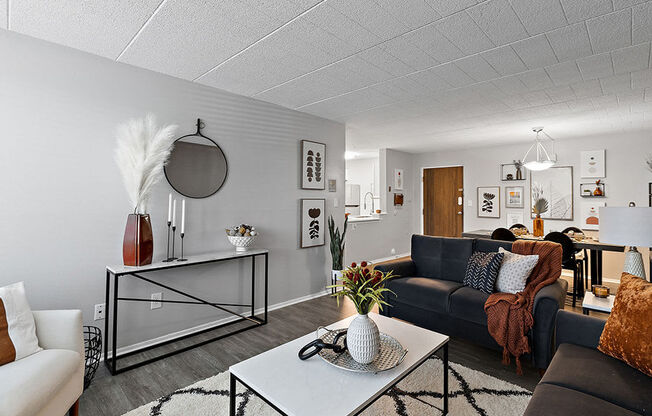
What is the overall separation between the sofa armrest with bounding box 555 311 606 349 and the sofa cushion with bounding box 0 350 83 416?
2631 millimetres

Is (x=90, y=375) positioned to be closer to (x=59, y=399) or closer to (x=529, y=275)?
(x=59, y=399)

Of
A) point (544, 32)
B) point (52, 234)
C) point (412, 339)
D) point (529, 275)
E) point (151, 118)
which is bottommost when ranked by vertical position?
point (412, 339)

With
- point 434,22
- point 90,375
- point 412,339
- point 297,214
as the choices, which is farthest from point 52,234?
point 434,22

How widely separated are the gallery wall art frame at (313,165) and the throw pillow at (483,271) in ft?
6.73

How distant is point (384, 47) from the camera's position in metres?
2.27

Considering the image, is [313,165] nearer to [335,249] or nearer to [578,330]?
[335,249]

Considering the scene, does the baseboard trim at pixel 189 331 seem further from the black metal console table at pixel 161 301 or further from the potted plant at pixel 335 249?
the potted plant at pixel 335 249

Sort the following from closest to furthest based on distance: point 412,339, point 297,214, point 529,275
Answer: point 412,339 → point 529,275 → point 297,214

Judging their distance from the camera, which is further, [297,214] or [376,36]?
[297,214]

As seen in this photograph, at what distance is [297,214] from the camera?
3.94 meters

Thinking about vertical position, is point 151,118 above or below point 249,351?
above

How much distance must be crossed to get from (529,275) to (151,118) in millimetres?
3403

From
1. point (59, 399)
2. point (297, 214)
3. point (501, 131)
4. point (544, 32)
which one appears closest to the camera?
point (59, 399)

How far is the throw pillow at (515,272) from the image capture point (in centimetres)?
256
